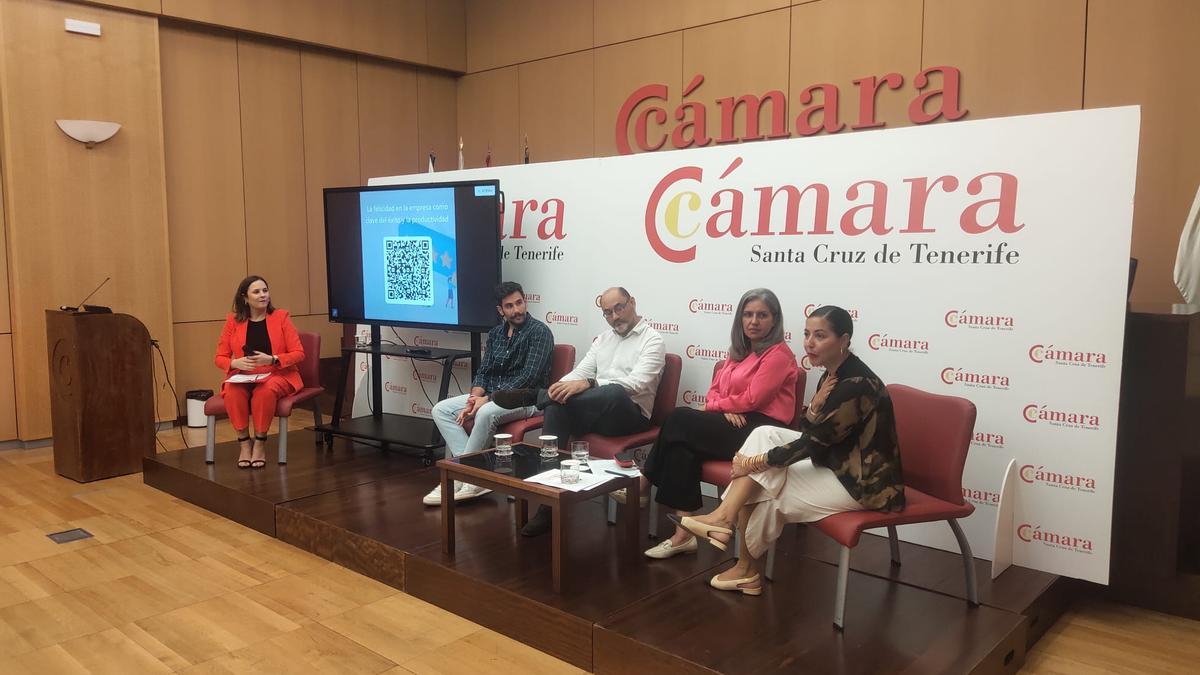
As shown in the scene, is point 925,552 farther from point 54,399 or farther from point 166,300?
point 166,300

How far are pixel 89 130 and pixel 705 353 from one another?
4.82 meters

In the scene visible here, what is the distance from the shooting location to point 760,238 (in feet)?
13.4

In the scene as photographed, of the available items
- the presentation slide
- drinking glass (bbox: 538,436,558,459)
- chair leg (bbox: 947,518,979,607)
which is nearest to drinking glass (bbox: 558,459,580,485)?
drinking glass (bbox: 538,436,558,459)

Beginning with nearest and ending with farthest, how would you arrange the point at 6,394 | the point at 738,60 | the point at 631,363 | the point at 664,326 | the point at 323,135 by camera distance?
the point at 631,363 < the point at 664,326 < the point at 6,394 < the point at 738,60 < the point at 323,135

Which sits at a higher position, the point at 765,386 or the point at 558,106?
the point at 558,106

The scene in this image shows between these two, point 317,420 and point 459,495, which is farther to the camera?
point 317,420

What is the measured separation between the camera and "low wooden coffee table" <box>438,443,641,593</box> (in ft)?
10.3

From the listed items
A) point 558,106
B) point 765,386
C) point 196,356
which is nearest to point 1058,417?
point 765,386

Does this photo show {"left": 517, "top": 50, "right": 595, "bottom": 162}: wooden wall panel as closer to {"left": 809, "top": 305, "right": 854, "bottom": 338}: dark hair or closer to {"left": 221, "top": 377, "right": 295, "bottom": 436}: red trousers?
{"left": 221, "top": 377, "right": 295, "bottom": 436}: red trousers

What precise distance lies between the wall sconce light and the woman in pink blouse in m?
4.98

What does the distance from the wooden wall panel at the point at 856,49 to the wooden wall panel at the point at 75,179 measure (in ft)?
16.3

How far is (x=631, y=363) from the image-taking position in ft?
13.9

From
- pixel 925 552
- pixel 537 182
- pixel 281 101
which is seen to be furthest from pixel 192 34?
pixel 925 552

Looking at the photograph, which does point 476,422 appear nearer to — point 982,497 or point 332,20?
point 982,497
